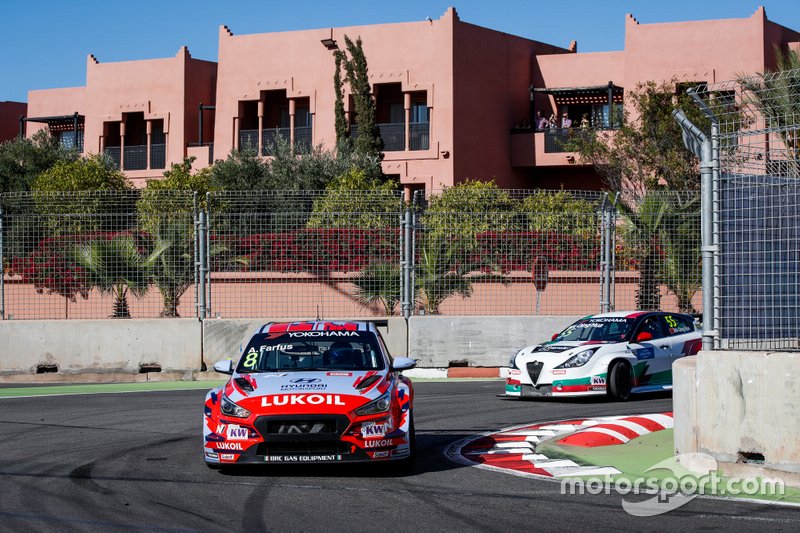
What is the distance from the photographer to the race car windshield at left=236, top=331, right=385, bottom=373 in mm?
10461

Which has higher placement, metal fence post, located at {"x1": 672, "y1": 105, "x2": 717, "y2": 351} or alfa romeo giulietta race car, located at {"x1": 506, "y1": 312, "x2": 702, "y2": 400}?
metal fence post, located at {"x1": 672, "y1": 105, "x2": 717, "y2": 351}

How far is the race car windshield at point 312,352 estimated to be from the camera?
34.3ft

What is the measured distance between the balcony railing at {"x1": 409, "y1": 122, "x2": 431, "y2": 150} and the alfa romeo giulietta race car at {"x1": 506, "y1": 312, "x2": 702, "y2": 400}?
2598 centimetres

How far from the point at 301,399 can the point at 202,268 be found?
10828 millimetres

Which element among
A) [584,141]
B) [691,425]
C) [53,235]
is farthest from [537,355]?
[584,141]

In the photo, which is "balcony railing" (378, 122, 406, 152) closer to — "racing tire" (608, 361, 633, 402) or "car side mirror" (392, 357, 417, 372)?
"racing tire" (608, 361, 633, 402)

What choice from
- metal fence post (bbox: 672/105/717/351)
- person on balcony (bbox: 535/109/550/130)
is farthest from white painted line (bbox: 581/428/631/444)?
person on balcony (bbox: 535/109/550/130)

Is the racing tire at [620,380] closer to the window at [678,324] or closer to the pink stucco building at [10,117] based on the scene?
the window at [678,324]

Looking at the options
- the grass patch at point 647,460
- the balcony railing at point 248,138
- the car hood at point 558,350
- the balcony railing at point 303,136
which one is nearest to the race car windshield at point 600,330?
the car hood at point 558,350

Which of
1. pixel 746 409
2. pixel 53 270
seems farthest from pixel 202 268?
pixel 746 409

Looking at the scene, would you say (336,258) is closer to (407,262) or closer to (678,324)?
(407,262)

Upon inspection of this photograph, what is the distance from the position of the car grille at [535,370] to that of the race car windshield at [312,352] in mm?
4946

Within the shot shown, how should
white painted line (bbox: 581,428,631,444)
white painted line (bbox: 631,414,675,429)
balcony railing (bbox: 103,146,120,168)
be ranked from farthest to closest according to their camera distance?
balcony railing (bbox: 103,146,120,168)
white painted line (bbox: 631,414,675,429)
white painted line (bbox: 581,428,631,444)

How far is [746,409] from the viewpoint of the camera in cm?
873
